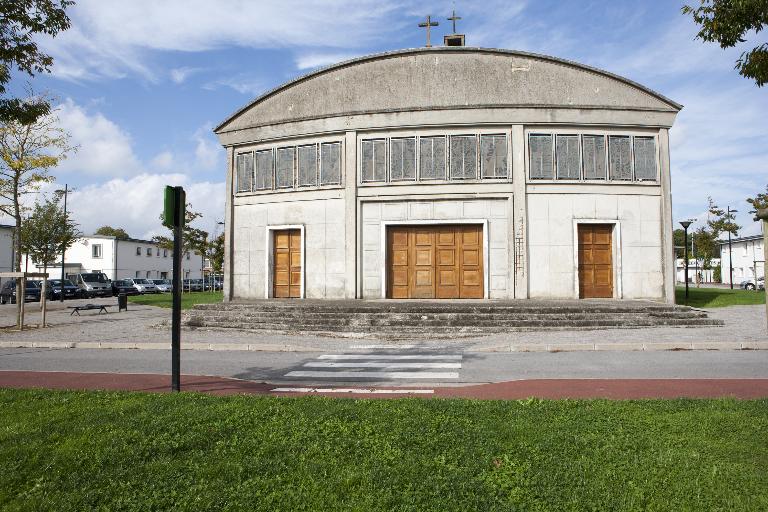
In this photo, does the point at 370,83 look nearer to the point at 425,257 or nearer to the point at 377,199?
the point at 377,199

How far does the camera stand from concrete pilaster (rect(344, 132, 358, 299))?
20516 mm

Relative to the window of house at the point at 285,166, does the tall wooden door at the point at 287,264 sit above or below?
below

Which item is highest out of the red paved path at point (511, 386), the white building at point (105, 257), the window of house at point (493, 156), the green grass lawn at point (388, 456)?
the window of house at point (493, 156)

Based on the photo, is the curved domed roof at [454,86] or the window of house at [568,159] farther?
the curved domed roof at [454,86]

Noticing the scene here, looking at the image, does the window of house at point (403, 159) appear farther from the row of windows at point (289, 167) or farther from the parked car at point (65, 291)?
the parked car at point (65, 291)

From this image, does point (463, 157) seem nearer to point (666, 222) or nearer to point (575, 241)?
point (575, 241)

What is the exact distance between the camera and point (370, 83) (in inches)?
834

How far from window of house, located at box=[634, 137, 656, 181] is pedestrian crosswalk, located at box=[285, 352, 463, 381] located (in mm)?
12522

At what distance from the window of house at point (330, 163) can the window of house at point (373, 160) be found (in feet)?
3.11

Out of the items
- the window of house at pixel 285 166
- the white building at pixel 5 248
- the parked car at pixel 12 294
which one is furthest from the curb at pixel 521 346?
the white building at pixel 5 248

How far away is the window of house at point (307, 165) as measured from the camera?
21.4 meters

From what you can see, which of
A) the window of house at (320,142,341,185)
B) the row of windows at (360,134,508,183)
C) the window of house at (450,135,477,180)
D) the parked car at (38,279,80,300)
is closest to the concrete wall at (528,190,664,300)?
the row of windows at (360,134,508,183)

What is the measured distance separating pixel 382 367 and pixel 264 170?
13.9 metres

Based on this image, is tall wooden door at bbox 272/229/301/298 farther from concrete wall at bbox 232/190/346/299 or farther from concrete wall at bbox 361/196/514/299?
concrete wall at bbox 361/196/514/299
